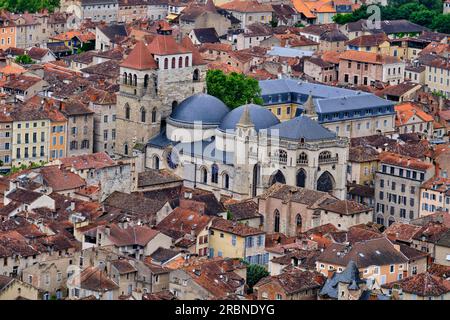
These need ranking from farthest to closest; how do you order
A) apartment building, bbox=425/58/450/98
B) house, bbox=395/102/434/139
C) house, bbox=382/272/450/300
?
1. apartment building, bbox=425/58/450/98
2. house, bbox=395/102/434/139
3. house, bbox=382/272/450/300

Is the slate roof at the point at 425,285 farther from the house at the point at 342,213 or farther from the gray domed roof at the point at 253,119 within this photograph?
the gray domed roof at the point at 253,119

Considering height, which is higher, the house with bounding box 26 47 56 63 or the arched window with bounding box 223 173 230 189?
the house with bounding box 26 47 56 63

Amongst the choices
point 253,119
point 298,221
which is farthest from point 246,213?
point 253,119

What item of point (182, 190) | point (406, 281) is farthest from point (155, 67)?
point (406, 281)

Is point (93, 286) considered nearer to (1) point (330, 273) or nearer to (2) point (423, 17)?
(1) point (330, 273)

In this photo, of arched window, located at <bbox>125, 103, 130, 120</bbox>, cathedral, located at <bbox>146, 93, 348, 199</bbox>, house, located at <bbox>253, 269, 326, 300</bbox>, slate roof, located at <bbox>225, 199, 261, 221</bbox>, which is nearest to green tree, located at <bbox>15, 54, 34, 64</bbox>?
arched window, located at <bbox>125, 103, 130, 120</bbox>

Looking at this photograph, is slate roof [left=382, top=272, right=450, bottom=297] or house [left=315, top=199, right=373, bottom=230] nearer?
slate roof [left=382, top=272, right=450, bottom=297]

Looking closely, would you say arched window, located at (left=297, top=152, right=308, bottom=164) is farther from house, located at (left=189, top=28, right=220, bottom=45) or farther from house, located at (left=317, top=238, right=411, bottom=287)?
house, located at (left=189, top=28, right=220, bottom=45)
